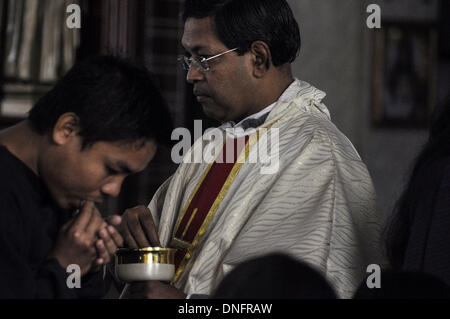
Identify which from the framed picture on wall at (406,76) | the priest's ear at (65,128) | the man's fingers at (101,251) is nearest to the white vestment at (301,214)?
the man's fingers at (101,251)

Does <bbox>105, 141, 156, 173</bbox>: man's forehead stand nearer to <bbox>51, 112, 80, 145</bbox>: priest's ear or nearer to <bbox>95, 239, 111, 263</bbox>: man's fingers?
<bbox>51, 112, 80, 145</bbox>: priest's ear

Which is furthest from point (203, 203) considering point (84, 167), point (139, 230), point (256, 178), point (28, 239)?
point (28, 239)

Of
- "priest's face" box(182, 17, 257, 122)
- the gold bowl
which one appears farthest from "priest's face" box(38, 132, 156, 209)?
"priest's face" box(182, 17, 257, 122)

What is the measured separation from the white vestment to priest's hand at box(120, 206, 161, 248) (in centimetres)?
20

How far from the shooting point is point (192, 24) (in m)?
3.28

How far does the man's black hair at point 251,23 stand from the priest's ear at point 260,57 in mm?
16

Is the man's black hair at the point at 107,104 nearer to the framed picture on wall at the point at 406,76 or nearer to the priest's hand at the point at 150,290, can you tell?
the priest's hand at the point at 150,290

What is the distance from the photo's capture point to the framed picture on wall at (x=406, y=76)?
248 inches

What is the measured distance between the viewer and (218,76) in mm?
3236

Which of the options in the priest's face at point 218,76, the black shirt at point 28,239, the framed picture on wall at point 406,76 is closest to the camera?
the black shirt at point 28,239

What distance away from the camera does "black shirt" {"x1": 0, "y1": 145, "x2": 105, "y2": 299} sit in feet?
6.89

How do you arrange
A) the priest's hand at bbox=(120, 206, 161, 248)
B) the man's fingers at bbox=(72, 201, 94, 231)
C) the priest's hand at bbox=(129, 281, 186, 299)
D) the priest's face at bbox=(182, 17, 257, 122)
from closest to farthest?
1. the man's fingers at bbox=(72, 201, 94, 231)
2. the priest's hand at bbox=(129, 281, 186, 299)
3. the priest's hand at bbox=(120, 206, 161, 248)
4. the priest's face at bbox=(182, 17, 257, 122)
